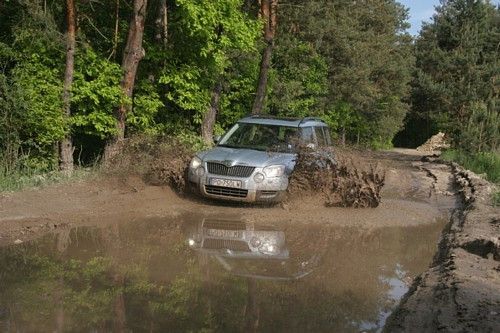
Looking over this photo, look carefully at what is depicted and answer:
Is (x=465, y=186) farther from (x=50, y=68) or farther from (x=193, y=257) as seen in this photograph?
(x=50, y=68)

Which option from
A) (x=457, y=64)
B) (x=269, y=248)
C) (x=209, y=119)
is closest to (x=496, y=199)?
(x=269, y=248)

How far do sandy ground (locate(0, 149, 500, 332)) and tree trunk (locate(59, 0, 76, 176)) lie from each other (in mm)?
4093

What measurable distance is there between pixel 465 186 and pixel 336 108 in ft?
92.5

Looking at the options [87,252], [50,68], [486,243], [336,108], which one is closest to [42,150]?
[50,68]

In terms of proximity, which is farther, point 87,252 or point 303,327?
point 87,252

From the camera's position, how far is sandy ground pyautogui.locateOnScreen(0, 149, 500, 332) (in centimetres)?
468

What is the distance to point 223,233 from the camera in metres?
8.32

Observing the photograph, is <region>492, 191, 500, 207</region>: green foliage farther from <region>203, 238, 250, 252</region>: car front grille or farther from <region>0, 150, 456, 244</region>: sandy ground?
<region>203, 238, 250, 252</region>: car front grille

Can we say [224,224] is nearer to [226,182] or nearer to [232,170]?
[226,182]

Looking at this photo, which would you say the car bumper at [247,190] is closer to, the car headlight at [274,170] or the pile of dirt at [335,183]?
the car headlight at [274,170]

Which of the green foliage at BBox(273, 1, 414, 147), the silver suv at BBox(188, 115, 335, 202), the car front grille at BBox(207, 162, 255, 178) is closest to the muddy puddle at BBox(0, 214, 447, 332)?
the silver suv at BBox(188, 115, 335, 202)

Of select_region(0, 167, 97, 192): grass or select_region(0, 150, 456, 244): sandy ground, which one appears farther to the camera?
select_region(0, 167, 97, 192): grass

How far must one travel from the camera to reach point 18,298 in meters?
5.00

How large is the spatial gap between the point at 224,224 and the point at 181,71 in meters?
9.82
